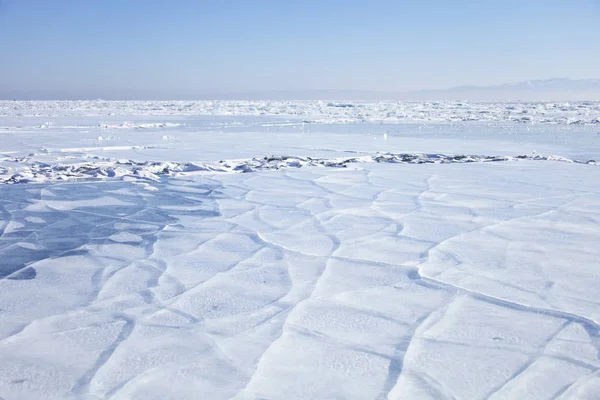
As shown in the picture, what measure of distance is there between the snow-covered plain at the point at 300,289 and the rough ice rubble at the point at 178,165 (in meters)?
0.44

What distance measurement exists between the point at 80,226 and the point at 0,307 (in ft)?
6.69

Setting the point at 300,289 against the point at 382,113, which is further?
the point at 382,113

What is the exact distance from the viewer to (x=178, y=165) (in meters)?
9.35

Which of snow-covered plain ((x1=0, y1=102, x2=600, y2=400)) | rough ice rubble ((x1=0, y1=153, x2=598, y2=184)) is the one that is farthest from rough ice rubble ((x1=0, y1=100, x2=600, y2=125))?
snow-covered plain ((x1=0, y1=102, x2=600, y2=400))

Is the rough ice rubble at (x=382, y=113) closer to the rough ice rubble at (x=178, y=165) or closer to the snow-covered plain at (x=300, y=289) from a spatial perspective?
the rough ice rubble at (x=178, y=165)

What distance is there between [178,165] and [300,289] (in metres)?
6.31

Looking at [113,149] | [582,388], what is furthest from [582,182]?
[113,149]

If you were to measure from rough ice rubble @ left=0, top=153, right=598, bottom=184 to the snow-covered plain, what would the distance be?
444 millimetres

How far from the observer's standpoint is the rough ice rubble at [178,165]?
8227mm

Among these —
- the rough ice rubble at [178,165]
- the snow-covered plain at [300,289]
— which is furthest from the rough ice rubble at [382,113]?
the snow-covered plain at [300,289]

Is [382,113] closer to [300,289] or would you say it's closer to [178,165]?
[178,165]

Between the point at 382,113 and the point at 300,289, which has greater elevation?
the point at 300,289

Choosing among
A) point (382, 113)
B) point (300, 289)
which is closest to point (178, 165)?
point (300, 289)

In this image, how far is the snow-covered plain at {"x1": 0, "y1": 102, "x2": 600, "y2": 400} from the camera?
237cm
